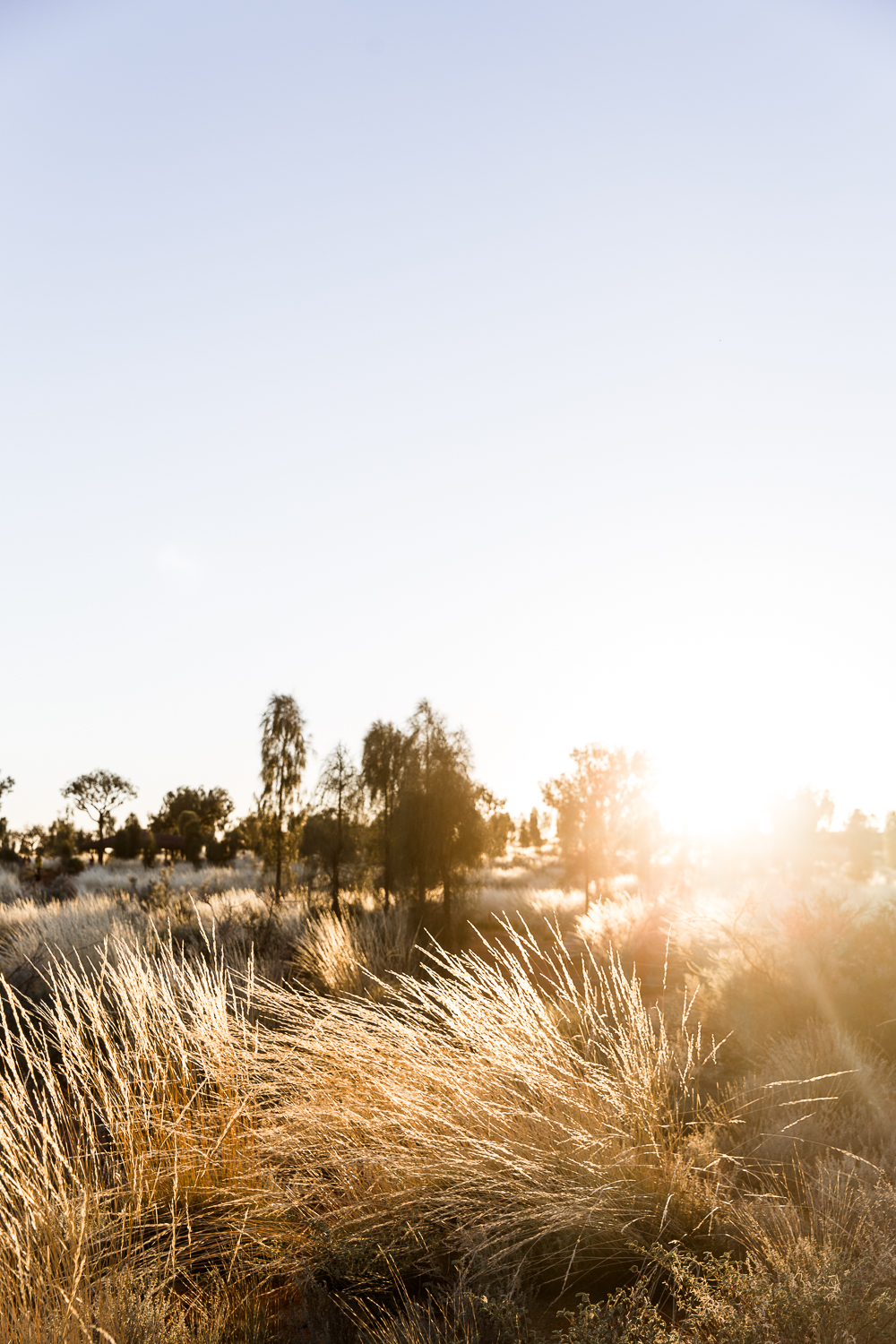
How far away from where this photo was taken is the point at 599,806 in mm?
24516

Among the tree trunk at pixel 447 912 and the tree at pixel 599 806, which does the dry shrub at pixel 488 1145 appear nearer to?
the tree trunk at pixel 447 912

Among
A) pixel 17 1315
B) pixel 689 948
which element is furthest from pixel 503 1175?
pixel 689 948

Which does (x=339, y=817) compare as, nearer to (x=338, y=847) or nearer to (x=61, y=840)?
(x=338, y=847)

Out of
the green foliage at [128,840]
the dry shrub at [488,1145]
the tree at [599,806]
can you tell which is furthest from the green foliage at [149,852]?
the dry shrub at [488,1145]

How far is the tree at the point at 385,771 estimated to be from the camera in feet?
45.3

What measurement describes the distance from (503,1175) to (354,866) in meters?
11.9

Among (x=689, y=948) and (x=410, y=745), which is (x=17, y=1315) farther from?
(x=410, y=745)

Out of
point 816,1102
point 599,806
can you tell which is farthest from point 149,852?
point 816,1102

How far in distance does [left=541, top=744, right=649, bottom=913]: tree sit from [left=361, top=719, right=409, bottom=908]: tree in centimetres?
1069

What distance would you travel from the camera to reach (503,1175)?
12.1 ft

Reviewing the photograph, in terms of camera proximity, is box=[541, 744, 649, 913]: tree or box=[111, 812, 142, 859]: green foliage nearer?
box=[541, 744, 649, 913]: tree

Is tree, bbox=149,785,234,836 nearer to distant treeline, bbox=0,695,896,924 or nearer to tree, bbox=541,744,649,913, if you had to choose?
distant treeline, bbox=0,695,896,924

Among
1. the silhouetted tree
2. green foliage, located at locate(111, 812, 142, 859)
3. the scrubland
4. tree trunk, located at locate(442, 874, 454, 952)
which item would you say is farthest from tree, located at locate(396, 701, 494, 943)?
green foliage, located at locate(111, 812, 142, 859)

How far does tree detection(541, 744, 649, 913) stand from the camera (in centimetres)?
2405
